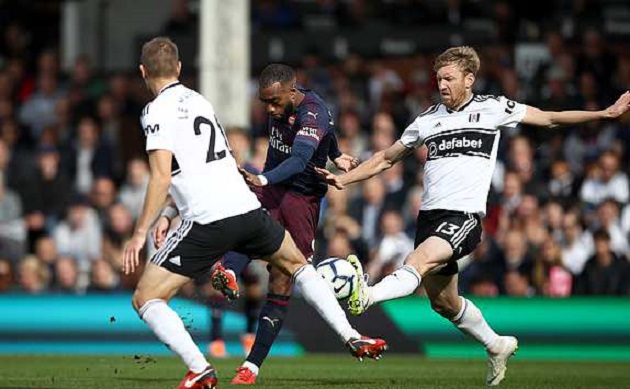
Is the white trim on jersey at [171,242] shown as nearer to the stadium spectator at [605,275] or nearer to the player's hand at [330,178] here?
the player's hand at [330,178]

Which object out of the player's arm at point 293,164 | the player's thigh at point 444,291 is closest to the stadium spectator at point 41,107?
the player's arm at point 293,164

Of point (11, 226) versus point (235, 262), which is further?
point (11, 226)

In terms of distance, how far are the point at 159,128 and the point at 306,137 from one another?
78.1 inches

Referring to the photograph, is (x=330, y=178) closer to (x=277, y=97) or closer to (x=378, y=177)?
(x=277, y=97)

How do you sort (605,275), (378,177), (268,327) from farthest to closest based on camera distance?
(378,177) < (605,275) < (268,327)

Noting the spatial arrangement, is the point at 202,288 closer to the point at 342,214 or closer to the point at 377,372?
the point at 342,214

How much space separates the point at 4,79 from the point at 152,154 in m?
14.3

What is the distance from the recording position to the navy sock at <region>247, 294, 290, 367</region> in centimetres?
1196

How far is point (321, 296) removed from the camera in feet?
36.6

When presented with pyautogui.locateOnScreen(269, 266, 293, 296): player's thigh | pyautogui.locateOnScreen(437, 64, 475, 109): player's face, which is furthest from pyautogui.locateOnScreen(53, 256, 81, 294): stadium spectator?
pyautogui.locateOnScreen(437, 64, 475, 109): player's face

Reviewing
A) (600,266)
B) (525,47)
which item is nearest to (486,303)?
(600,266)

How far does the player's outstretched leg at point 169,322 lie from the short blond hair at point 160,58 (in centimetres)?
128

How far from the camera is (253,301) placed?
1823cm

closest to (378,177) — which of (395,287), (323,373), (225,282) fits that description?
(323,373)
